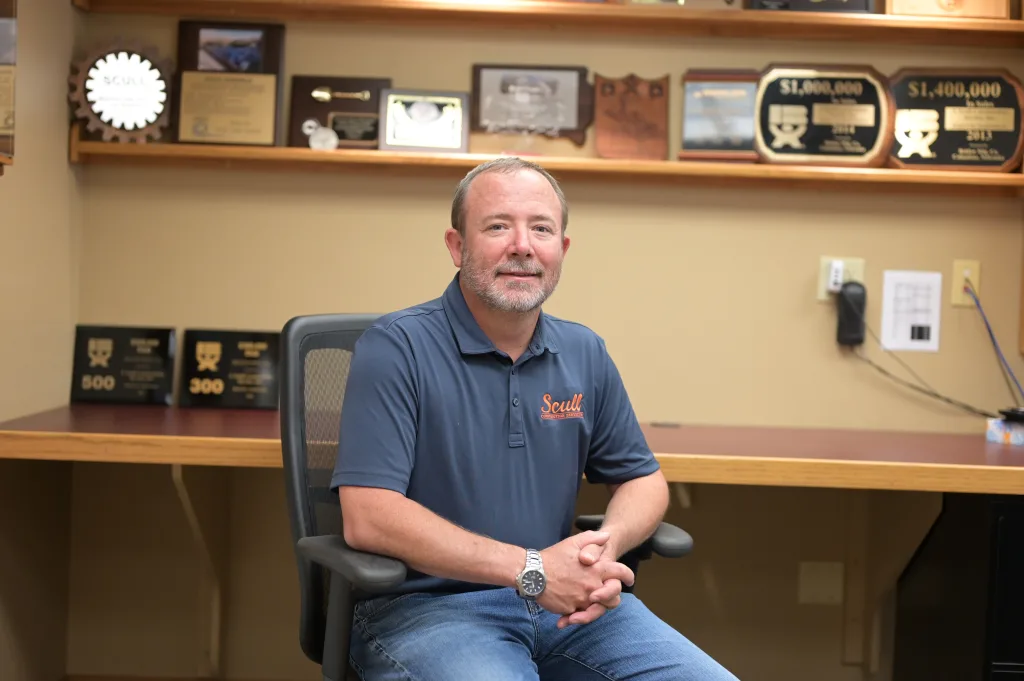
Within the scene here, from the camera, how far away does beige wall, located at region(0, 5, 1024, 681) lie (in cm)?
284

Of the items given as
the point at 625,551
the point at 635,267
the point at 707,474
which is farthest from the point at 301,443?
the point at 635,267

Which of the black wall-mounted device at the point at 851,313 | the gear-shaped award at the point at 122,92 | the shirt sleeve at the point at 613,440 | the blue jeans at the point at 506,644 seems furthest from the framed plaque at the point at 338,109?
the blue jeans at the point at 506,644

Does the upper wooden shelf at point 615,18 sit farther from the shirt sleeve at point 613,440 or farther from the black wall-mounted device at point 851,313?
the shirt sleeve at point 613,440

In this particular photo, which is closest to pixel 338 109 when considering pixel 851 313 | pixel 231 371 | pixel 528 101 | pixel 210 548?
pixel 528 101

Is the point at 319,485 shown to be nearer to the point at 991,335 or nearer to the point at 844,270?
the point at 844,270

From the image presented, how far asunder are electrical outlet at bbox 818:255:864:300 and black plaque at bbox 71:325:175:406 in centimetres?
178

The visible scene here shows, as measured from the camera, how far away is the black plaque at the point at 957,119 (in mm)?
2807

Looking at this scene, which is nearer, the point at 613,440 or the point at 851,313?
the point at 613,440

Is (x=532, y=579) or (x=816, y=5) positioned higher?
(x=816, y=5)

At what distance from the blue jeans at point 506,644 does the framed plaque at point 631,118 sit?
1443 millimetres

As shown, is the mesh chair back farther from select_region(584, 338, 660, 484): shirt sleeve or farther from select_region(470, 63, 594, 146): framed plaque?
select_region(470, 63, 594, 146): framed plaque

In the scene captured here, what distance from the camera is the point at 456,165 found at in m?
2.74

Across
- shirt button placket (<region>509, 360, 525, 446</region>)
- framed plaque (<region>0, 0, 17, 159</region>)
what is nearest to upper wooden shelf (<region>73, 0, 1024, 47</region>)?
framed plaque (<region>0, 0, 17, 159</region>)

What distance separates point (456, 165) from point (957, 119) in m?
1.37
